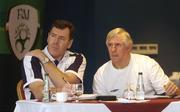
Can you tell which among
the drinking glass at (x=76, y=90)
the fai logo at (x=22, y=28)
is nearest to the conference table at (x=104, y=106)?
the drinking glass at (x=76, y=90)

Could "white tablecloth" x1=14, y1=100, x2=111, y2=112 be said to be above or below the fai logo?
below

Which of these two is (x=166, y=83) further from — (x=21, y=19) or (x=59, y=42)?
(x=21, y=19)

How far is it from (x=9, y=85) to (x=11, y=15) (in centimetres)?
74

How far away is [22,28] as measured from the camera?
510 cm

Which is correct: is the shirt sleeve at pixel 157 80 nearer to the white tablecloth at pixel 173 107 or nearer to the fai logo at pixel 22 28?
the white tablecloth at pixel 173 107

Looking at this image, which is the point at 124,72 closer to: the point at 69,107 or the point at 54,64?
the point at 54,64

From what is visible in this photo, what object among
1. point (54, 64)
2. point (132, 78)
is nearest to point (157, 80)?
point (132, 78)

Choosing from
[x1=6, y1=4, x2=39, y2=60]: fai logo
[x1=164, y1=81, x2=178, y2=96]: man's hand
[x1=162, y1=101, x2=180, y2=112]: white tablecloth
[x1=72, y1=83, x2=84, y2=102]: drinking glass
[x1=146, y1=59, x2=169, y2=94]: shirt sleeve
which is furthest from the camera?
[x1=6, y1=4, x2=39, y2=60]: fai logo

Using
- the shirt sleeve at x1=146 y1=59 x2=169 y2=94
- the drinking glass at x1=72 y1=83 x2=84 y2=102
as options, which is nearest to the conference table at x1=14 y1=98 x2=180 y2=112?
the drinking glass at x1=72 y1=83 x2=84 y2=102

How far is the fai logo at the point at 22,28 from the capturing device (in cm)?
493

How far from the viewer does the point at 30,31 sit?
17.2ft

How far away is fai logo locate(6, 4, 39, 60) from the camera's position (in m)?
4.93

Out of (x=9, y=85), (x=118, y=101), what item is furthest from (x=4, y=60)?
(x=118, y=101)

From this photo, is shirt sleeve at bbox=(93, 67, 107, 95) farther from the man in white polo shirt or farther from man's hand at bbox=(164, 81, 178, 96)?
man's hand at bbox=(164, 81, 178, 96)
